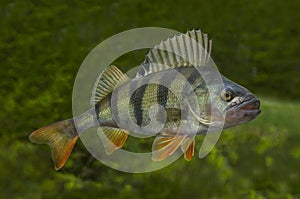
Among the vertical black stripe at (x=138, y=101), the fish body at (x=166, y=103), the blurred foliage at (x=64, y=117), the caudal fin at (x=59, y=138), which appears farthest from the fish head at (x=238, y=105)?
the blurred foliage at (x=64, y=117)

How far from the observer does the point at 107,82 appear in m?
0.91

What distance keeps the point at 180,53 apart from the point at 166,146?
0.48 feet

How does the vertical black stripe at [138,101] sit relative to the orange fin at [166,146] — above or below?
above

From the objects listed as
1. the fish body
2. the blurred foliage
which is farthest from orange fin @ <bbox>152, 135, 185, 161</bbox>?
the blurred foliage

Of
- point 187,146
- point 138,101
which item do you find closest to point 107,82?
point 138,101

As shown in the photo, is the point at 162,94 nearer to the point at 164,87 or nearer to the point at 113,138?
the point at 164,87

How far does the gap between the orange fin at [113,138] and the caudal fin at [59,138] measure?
2.2 inches

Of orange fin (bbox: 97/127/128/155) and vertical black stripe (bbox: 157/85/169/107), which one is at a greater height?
vertical black stripe (bbox: 157/85/169/107)

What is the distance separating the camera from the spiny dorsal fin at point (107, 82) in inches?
35.5

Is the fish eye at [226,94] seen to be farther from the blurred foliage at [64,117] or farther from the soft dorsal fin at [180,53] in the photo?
the blurred foliage at [64,117]

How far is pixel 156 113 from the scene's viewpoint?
85 centimetres

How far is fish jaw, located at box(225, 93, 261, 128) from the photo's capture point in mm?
838

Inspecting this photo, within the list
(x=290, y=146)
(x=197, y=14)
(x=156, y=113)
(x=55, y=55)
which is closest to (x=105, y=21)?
(x=55, y=55)

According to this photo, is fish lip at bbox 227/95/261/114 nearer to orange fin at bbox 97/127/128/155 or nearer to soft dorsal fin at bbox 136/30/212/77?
soft dorsal fin at bbox 136/30/212/77
